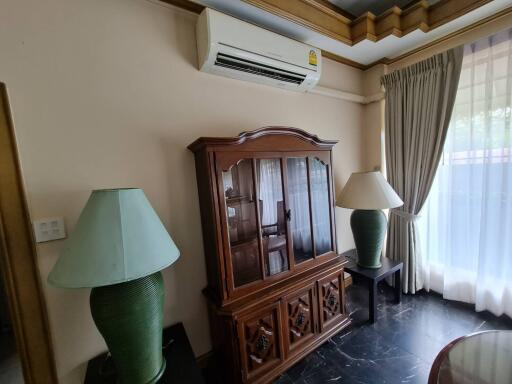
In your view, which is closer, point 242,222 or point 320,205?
point 242,222

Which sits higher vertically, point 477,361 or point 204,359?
point 477,361

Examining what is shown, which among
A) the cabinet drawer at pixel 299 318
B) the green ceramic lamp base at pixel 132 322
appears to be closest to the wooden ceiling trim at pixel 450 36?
the cabinet drawer at pixel 299 318

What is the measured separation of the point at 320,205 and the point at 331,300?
771mm

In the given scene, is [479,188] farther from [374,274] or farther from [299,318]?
[299,318]

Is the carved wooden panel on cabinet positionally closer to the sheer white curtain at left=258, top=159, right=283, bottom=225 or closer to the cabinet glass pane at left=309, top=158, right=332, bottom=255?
the cabinet glass pane at left=309, top=158, right=332, bottom=255

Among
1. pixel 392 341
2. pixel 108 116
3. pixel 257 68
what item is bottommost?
pixel 392 341

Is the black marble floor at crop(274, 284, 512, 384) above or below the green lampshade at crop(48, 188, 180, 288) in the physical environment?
below

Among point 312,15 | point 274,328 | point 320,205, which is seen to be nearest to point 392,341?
point 274,328

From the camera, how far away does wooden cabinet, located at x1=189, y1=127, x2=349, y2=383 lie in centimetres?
133

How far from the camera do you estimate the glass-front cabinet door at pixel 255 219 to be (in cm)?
143

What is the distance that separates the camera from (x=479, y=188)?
1.88 metres

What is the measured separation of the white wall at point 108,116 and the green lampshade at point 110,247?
422 millimetres

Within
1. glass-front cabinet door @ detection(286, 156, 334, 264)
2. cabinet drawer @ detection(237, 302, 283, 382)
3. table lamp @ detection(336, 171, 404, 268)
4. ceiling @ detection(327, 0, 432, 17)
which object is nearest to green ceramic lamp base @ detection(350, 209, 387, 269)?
table lamp @ detection(336, 171, 404, 268)

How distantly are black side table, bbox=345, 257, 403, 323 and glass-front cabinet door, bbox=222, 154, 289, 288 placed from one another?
79 cm
